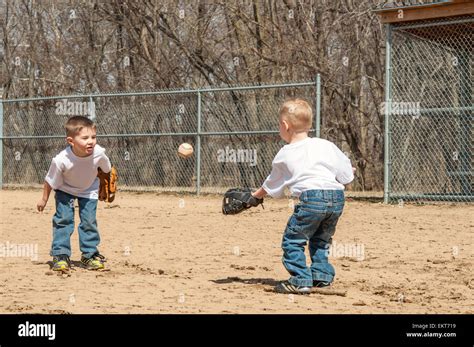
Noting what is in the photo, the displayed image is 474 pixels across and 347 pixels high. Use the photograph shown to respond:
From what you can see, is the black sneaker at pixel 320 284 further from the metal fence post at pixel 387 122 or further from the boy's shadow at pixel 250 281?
the metal fence post at pixel 387 122

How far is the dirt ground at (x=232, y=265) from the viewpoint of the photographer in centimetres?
559

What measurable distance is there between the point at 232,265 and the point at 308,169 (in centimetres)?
191

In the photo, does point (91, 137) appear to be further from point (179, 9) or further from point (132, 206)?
point (179, 9)

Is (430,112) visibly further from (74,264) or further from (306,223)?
(306,223)

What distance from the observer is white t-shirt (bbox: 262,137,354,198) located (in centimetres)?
596

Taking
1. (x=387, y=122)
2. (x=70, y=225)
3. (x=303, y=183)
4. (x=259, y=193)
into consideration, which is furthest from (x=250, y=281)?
(x=387, y=122)

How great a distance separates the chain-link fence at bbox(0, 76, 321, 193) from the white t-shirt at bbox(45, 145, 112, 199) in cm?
945

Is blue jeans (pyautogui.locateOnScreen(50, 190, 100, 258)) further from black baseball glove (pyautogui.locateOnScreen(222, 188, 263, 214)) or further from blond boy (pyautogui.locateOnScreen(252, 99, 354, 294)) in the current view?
blond boy (pyautogui.locateOnScreen(252, 99, 354, 294))

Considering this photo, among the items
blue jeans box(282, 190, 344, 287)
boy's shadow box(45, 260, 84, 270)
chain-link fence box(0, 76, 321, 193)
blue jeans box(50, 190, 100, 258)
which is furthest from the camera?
chain-link fence box(0, 76, 321, 193)

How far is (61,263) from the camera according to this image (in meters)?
7.17

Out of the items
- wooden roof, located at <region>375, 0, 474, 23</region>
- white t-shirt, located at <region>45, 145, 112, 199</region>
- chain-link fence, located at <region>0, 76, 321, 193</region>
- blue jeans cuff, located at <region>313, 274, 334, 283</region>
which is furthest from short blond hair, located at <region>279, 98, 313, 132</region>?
chain-link fence, located at <region>0, 76, 321, 193</region>

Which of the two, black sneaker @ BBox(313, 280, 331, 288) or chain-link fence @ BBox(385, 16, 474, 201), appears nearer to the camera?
black sneaker @ BBox(313, 280, 331, 288)

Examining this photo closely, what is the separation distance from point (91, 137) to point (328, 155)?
218 cm
